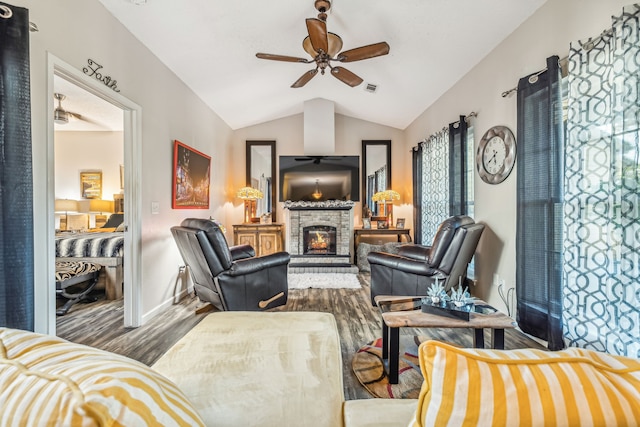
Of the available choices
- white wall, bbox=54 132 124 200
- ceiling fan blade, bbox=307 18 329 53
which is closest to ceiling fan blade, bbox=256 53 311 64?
ceiling fan blade, bbox=307 18 329 53

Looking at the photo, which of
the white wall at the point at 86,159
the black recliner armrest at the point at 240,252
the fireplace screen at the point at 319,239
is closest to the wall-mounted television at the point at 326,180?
the fireplace screen at the point at 319,239

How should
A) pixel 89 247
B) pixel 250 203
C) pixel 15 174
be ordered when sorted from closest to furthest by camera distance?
pixel 15 174 < pixel 89 247 < pixel 250 203

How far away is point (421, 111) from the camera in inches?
194

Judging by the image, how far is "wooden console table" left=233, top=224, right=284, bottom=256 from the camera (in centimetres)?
550

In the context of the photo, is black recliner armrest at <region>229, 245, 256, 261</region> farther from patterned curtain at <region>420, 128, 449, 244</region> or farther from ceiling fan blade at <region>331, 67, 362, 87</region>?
patterned curtain at <region>420, 128, 449, 244</region>

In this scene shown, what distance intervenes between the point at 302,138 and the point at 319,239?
2.21 metres

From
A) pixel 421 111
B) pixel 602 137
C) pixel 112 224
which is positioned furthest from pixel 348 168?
pixel 112 224

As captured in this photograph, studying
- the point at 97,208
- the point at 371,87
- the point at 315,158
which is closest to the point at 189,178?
the point at 315,158

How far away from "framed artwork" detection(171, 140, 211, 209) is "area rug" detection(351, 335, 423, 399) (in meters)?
2.75

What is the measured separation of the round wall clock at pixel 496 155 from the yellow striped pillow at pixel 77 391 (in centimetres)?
312

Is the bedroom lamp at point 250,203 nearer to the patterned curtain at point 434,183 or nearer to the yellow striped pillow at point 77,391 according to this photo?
the patterned curtain at point 434,183

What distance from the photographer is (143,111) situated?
2844mm

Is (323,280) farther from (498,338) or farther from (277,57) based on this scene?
(277,57)

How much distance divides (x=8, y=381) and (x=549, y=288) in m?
2.79
